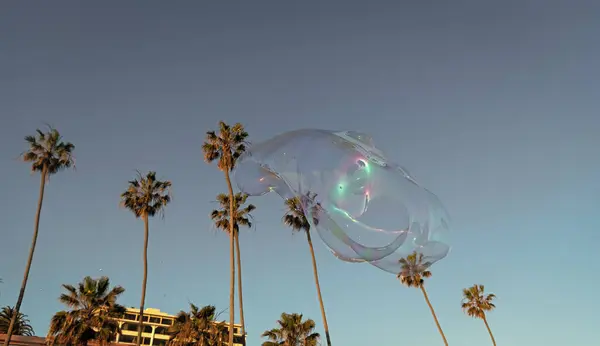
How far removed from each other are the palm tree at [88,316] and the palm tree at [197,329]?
4.79 metres

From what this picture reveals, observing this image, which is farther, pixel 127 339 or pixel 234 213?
pixel 127 339

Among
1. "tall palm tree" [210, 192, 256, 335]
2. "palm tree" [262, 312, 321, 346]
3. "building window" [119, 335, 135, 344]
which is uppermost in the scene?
"building window" [119, 335, 135, 344]

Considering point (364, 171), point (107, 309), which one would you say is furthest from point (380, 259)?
point (107, 309)

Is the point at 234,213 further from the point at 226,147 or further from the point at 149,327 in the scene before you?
the point at 149,327

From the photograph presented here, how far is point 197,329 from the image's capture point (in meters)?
33.8

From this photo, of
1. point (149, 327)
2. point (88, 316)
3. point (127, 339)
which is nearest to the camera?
point (88, 316)

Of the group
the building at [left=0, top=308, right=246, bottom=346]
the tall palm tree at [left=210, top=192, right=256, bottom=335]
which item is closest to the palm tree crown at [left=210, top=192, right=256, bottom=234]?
the tall palm tree at [left=210, top=192, right=256, bottom=335]

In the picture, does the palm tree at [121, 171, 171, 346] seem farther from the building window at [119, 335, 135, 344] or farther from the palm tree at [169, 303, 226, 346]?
the building window at [119, 335, 135, 344]

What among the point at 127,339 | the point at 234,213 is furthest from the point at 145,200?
the point at 127,339

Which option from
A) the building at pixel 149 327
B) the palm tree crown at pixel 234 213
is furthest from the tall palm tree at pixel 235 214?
the building at pixel 149 327

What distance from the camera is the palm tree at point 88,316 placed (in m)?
28.4

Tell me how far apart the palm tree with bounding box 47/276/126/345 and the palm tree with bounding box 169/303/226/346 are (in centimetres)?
479

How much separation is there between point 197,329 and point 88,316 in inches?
312

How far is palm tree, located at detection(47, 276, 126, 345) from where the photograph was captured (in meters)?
28.4
